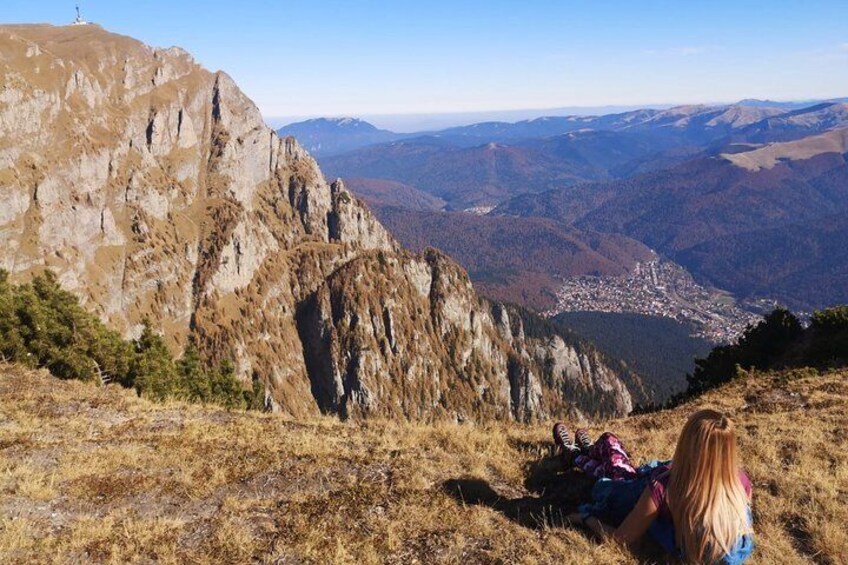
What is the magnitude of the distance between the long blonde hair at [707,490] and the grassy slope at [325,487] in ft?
3.92

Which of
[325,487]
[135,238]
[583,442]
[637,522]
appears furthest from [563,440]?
[135,238]

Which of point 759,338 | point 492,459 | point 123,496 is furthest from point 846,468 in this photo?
point 759,338

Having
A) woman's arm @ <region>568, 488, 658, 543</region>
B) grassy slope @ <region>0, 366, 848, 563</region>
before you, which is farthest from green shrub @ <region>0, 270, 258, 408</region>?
woman's arm @ <region>568, 488, 658, 543</region>

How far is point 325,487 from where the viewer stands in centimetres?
1249

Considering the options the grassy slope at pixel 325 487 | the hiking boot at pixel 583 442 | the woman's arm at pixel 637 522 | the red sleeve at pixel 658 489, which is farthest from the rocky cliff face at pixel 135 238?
the red sleeve at pixel 658 489

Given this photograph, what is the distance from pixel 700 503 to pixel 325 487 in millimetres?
8118

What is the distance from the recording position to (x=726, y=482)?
8.45 metres

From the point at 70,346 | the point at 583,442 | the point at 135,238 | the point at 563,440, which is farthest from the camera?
the point at 135,238

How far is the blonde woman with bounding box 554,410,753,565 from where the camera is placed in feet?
27.3

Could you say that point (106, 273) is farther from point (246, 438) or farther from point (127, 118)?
point (246, 438)

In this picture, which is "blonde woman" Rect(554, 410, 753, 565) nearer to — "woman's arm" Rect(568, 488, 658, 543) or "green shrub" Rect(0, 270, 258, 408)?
"woman's arm" Rect(568, 488, 658, 543)

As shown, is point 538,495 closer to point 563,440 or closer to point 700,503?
point 563,440

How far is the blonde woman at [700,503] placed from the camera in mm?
8320

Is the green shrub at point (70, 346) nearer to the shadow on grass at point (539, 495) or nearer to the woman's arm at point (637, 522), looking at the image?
the shadow on grass at point (539, 495)
